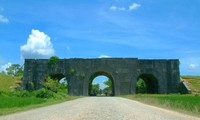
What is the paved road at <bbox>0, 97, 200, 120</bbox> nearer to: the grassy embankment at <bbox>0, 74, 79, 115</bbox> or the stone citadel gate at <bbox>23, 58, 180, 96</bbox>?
the grassy embankment at <bbox>0, 74, 79, 115</bbox>

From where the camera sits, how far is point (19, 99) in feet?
91.2

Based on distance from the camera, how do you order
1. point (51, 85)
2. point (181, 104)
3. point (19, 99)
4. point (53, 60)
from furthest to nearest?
point (53, 60), point (51, 85), point (19, 99), point (181, 104)

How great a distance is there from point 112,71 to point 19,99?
1221 inches

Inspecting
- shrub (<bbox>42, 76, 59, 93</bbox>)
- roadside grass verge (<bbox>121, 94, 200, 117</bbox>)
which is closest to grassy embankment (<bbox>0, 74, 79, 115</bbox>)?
shrub (<bbox>42, 76, 59, 93</bbox>)

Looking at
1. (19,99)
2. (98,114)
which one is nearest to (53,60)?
(19,99)

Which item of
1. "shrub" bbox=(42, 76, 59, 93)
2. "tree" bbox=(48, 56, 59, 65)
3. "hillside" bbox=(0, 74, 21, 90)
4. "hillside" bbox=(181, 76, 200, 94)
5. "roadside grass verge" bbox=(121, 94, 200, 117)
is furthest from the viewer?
"tree" bbox=(48, 56, 59, 65)

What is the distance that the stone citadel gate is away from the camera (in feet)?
188

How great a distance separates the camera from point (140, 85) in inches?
3142

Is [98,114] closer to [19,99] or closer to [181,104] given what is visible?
[181,104]

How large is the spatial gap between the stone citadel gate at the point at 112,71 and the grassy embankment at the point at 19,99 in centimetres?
450

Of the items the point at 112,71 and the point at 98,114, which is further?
the point at 112,71

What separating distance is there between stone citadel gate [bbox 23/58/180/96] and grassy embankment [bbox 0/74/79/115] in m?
4.50

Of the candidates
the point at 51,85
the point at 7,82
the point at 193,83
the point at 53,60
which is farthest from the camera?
the point at 53,60

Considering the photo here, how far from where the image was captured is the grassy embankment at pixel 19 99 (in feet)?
73.8
